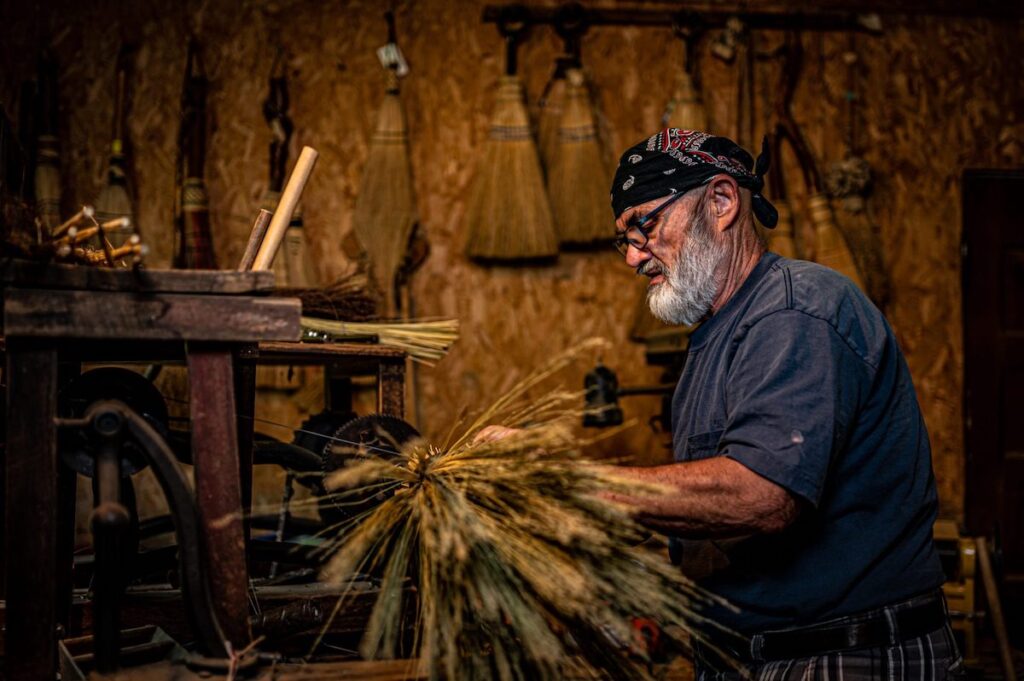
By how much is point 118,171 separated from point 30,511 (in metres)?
3.32

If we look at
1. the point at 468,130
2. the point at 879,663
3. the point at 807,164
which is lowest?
the point at 879,663

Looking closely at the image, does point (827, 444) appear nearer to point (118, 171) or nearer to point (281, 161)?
point (281, 161)

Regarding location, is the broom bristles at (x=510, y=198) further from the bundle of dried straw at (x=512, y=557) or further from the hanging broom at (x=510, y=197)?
the bundle of dried straw at (x=512, y=557)

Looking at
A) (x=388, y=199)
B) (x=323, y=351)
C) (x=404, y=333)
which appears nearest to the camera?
(x=323, y=351)

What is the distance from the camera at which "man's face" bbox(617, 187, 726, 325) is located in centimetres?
196

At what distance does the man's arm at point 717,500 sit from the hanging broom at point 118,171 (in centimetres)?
337

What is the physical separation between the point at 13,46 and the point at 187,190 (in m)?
1.12

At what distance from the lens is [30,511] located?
134cm

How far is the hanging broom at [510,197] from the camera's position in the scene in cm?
431

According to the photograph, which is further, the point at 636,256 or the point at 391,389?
the point at 391,389

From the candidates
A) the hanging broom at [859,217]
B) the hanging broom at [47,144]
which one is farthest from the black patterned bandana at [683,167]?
the hanging broom at [47,144]

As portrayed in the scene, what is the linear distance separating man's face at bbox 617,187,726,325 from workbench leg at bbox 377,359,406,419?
1.09 m

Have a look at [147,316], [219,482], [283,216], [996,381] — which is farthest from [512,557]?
[996,381]

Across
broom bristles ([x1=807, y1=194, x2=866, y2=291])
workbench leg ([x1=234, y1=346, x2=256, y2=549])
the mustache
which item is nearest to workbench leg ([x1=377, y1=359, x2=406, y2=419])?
workbench leg ([x1=234, y1=346, x2=256, y2=549])
